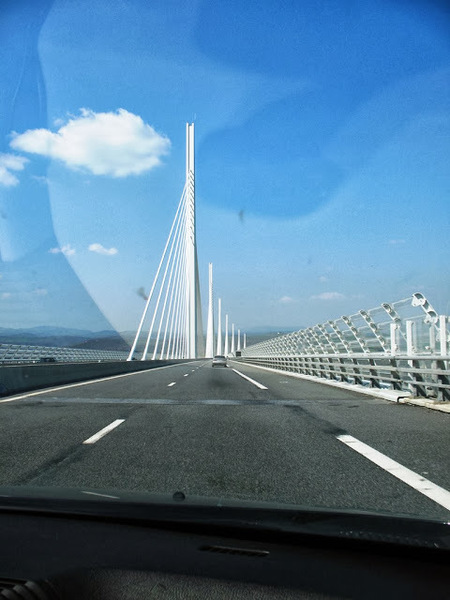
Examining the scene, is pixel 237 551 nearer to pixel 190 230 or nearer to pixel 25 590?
pixel 25 590

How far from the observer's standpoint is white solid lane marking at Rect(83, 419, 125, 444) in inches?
310

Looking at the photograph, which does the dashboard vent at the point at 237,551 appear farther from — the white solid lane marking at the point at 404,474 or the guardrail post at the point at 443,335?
the guardrail post at the point at 443,335

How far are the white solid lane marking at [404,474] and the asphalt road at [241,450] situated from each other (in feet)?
0.09

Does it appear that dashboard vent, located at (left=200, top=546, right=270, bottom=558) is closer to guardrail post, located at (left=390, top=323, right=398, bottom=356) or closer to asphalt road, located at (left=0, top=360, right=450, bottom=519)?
asphalt road, located at (left=0, top=360, right=450, bottom=519)

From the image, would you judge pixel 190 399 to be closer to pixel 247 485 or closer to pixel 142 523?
pixel 247 485

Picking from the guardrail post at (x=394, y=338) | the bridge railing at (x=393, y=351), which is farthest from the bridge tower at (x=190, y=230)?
the guardrail post at (x=394, y=338)

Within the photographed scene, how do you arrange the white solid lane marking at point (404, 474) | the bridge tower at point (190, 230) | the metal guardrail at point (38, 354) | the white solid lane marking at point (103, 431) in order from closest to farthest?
the white solid lane marking at point (404, 474) → the white solid lane marking at point (103, 431) → the metal guardrail at point (38, 354) → the bridge tower at point (190, 230)

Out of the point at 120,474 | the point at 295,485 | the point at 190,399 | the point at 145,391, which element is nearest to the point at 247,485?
the point at 295,485

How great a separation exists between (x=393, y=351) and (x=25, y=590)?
506 inches

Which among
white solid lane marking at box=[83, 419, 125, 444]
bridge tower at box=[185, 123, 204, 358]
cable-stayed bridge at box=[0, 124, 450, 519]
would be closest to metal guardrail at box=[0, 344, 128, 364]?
bridge tower at box=[185, 123, 204, 358]

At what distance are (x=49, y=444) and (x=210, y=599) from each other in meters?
5.65

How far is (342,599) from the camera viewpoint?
7.97ft

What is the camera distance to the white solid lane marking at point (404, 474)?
198 inches

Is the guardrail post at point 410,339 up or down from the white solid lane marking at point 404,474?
up
